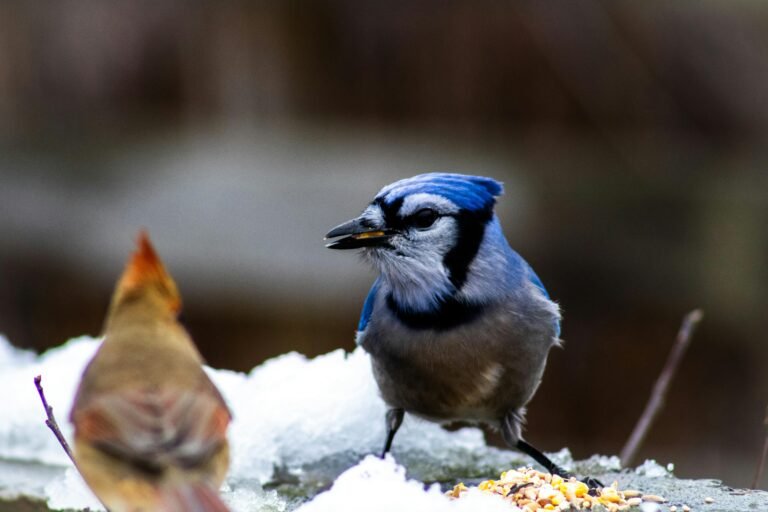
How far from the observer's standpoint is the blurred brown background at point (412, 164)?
572cm

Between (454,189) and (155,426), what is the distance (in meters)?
1.34

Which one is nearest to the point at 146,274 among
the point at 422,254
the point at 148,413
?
the point at 148,413

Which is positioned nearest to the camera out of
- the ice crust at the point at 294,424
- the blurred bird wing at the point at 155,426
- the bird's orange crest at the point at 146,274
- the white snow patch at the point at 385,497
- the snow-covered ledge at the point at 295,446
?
the blurred bird wing at the point at 155,426

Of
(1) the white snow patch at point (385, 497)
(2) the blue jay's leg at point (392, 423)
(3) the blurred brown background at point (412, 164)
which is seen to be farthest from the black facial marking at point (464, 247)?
(3) the blurred brown background at point (412, 164)

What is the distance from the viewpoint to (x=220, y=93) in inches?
242

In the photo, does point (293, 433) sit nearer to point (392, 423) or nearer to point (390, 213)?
point (392, 423)

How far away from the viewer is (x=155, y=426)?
192 cm

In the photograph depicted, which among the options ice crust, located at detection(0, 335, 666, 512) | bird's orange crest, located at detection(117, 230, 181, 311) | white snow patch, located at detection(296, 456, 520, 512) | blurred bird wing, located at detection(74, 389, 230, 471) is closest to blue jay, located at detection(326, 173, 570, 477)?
ice crust, located at detection(0, 335, 666, 512)

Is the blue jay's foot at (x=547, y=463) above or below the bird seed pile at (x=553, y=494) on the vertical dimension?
below

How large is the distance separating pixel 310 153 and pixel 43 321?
5.27 feet

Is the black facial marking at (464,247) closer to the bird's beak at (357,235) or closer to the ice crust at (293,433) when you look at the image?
the bird's beak at (357,235)

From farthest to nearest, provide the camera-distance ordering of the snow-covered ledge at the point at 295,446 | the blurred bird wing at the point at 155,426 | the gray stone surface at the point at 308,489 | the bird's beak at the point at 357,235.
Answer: the bird's beak at the point at 357,235
the snow-covered ledge at the point at 295,446
the gray stone surface at the point at 308,489
the blurred bird wing at the point at 155,426

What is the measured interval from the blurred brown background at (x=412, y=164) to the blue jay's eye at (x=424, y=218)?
276cm

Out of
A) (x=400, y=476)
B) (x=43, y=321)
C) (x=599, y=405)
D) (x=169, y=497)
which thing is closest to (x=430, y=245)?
(x=400, y=476)
